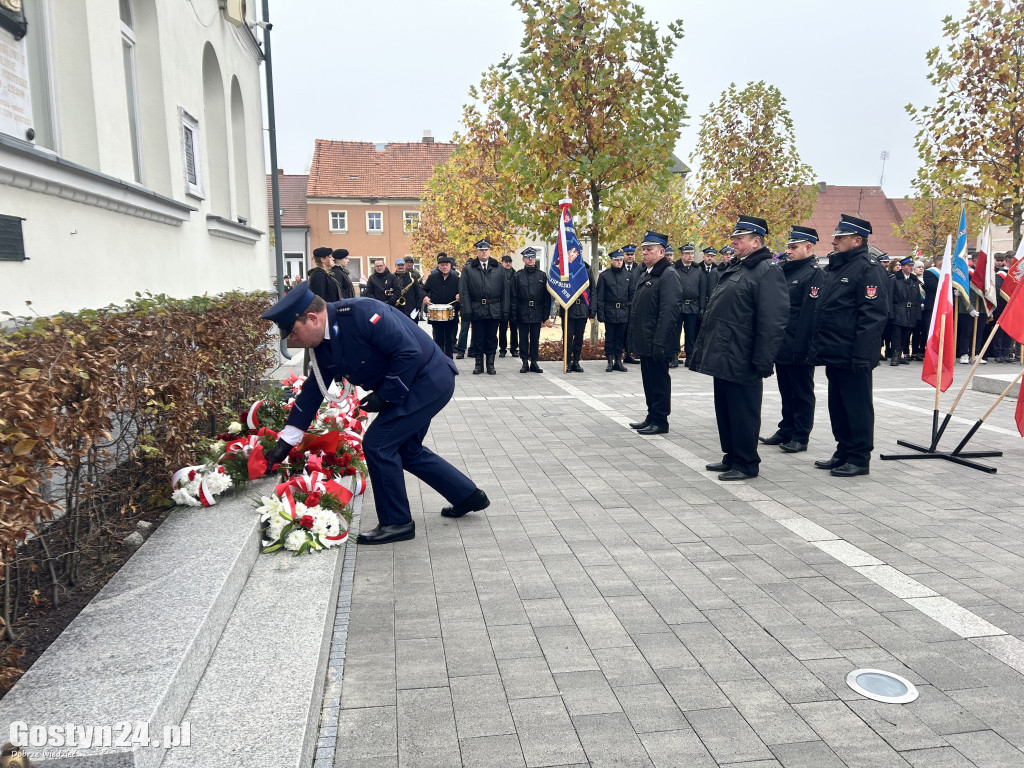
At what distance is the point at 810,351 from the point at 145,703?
6326mm

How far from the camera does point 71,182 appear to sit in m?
5.61

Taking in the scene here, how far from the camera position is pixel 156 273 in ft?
26.0

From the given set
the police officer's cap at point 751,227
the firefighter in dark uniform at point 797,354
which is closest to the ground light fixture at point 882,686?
the police officer's cap at point 751,227

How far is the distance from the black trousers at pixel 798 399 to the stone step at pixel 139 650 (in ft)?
18.3

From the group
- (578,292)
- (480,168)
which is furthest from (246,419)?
(480,168)

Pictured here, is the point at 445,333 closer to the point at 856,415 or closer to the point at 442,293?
the point at 442,293

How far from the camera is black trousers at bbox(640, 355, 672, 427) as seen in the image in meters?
8.70

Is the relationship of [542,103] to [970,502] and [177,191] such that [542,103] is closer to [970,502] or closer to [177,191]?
[177,191]

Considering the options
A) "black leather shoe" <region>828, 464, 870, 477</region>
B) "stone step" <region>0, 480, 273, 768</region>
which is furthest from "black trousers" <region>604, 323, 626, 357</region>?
"stone step" <region>0, 480, 273, 768</region>

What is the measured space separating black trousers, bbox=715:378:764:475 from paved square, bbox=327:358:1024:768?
0.26 metres

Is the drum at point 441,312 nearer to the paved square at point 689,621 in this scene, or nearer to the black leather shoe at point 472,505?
the paved square at point 689,621

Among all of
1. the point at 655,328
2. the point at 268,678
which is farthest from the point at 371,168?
the point at 268,678

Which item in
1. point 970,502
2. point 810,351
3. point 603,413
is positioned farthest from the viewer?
point 603,413

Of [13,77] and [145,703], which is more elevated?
[13,77]
